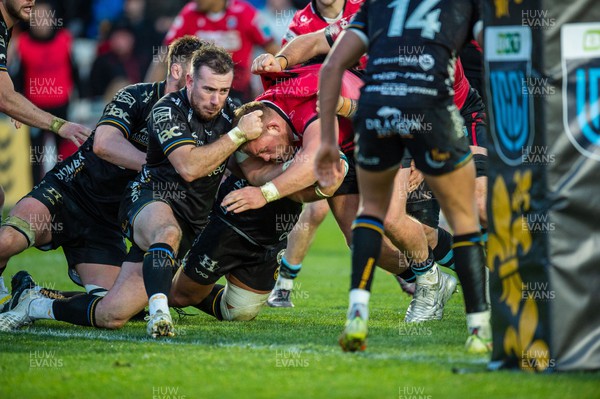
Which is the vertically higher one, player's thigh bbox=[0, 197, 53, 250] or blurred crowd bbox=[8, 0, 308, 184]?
blurred crowd bbox=[8, 0, 308, 184]

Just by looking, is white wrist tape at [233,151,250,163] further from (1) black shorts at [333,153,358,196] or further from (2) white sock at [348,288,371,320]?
(2) white sock at [348,288,371,320]

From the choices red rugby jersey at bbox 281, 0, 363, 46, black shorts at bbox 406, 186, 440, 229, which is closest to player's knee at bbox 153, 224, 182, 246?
black shorts at bbox 406, 186, 440, 229

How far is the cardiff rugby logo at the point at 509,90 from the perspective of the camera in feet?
15.4

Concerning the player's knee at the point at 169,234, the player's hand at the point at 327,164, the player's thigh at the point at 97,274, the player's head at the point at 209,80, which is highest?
the player's head at the point at 209,80

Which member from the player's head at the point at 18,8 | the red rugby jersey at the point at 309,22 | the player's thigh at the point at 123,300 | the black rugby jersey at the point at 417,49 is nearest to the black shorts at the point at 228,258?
the player's thigh at the point at 123,300

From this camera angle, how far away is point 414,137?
5.12 metres

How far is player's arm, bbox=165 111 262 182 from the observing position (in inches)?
258

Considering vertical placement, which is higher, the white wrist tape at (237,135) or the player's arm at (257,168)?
the white wrist tape at (237,135)

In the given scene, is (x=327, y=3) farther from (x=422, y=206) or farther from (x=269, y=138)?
(x=269, y=138)

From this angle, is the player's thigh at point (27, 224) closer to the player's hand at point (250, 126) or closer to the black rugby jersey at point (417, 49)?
the player's hand at point (250, 126)

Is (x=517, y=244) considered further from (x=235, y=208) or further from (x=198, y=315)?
(x=198, y=315)

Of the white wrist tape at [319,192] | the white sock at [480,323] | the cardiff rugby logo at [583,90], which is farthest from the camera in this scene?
the white wrist tape at [319,192]

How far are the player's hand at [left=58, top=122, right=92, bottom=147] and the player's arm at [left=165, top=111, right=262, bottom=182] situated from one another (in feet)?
4.29

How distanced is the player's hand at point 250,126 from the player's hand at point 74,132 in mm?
1655
